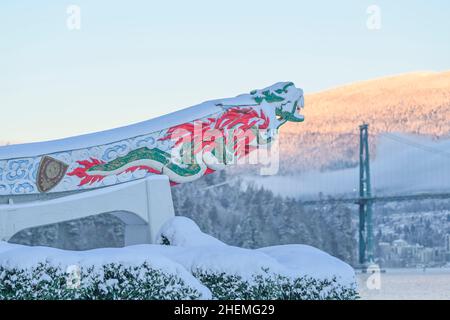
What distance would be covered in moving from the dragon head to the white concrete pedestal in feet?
6.91

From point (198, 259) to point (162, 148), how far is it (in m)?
3.22

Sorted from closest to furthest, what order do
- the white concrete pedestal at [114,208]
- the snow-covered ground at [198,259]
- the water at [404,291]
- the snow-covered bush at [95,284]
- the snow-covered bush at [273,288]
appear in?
1. the snow-covered bush at [95,284]
2. the snow-covered ground at [198,259]
3. the snow-covered bush at [273,288]
4. the white concrete pedestal at [114,208]
5. the water at [404,291]

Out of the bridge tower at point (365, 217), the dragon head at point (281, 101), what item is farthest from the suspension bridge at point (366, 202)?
the dragon head at point (281, 101)

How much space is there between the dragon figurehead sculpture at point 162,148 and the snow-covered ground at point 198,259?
1544mm

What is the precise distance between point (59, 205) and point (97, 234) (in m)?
38.2

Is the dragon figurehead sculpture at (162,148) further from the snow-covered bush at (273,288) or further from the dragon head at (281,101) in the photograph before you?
the snow-covered bush at (273,288)

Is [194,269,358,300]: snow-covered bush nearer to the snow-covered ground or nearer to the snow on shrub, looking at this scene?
the snow-covered ground

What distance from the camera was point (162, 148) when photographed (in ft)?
51.6

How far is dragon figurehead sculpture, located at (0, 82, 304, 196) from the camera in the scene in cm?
1538

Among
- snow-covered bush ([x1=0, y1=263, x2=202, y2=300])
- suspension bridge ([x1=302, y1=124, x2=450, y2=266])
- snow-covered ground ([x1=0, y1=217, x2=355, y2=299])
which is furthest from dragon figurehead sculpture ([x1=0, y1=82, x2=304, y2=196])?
suspension bridge ([x1=302, y1=124, x2=450, y2=266])

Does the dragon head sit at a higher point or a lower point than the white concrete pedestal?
higher

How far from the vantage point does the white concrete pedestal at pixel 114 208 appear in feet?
49.6

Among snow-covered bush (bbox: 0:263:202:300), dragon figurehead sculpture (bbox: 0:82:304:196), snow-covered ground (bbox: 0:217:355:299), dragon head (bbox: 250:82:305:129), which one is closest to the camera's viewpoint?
snow-covered bush (bbox: 0:263:202:300)
